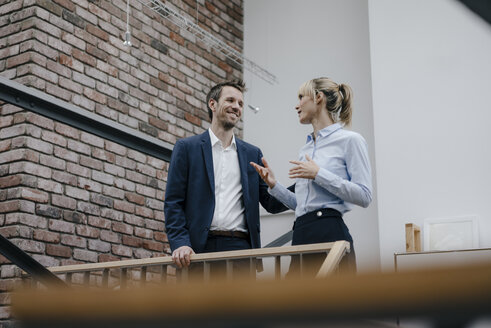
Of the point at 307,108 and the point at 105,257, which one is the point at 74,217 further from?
the point at 307,108

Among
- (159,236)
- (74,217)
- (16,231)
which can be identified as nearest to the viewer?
(16,231)

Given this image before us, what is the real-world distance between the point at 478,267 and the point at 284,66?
18.0ft

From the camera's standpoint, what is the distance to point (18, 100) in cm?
219

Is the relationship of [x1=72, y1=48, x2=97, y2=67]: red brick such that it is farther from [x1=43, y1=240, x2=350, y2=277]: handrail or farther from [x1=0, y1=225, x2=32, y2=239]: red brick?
[x1=43, y1=240, x2=350, y2=277]: handrail

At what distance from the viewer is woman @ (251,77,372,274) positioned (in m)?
1.91

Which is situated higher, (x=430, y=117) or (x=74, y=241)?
(x=430, y=117)

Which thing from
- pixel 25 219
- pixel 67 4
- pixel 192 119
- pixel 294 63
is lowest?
pixel 25 219

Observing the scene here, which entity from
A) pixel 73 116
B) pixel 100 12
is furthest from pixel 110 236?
pixel 73 116

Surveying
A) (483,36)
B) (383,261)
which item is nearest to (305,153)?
(383,261)

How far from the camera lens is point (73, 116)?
7.88 feet

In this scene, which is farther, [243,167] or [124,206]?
[124,206]

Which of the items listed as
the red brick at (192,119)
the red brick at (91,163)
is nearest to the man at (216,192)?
the red brick at (91,163)

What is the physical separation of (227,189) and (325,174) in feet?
1.50

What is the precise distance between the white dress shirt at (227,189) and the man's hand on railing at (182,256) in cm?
19
